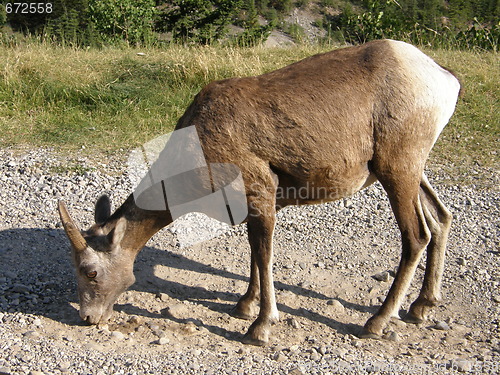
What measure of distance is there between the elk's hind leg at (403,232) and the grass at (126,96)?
3.78 metres

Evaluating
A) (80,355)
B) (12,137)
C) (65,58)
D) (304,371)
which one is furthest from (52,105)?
(304,371)

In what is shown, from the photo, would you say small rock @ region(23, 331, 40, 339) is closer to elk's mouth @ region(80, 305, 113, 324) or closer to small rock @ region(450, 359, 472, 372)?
elk's mouth @ region(80, 305, 113, 324)

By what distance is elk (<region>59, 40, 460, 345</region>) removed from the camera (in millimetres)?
4945

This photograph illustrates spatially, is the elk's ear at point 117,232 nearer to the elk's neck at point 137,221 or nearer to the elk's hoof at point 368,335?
the elk's neck at point 137,221

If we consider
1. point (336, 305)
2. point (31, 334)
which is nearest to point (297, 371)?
point (336, 305)

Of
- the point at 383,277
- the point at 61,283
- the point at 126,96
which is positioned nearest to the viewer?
the point at 61,283

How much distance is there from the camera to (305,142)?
16.4ft

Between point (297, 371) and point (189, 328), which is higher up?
point (297, 371)

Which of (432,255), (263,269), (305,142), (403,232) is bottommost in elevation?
(432,255)

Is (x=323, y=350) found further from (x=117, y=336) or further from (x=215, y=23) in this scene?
(x=215, y=23)

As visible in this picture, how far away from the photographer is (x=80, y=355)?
4.70 meters

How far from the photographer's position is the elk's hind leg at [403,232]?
5.11 metres

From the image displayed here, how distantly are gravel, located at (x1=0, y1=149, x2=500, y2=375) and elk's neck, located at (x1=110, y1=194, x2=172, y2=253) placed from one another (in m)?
0.79

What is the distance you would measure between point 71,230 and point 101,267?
44cm
